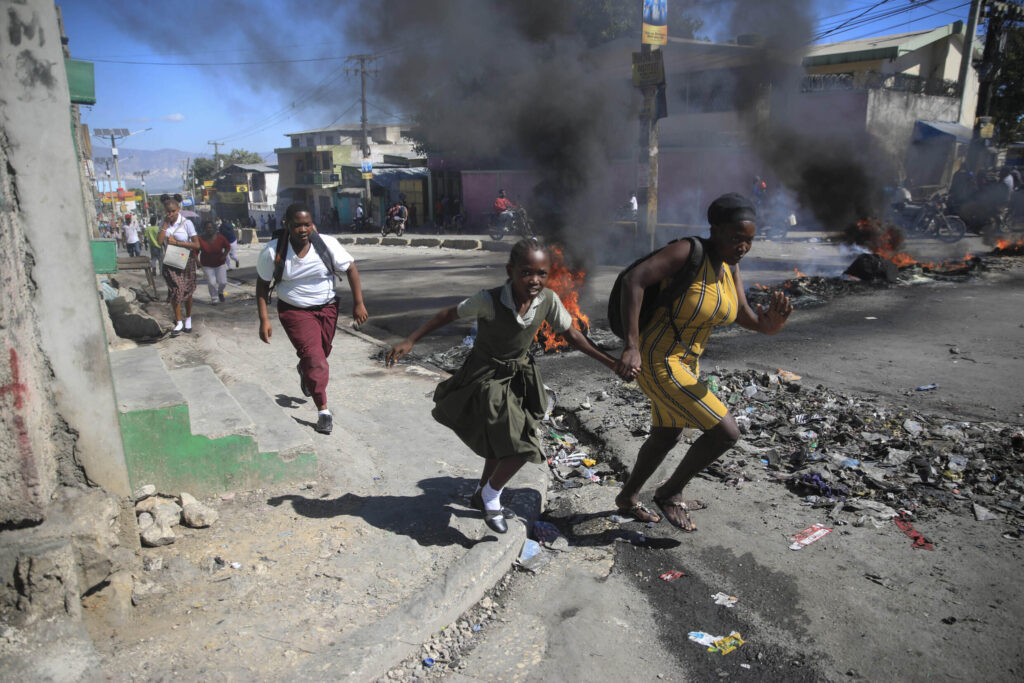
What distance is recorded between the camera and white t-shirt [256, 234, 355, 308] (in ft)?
13.1

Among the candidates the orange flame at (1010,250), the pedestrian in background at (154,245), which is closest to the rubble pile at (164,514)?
the pedestrian in background at (154,245)

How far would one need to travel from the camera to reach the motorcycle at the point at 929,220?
1598 centimetres

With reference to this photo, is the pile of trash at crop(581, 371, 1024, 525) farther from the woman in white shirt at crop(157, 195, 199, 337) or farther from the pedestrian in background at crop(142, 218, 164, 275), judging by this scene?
the pedestrian in background at crop(142, 218, 164, 275)

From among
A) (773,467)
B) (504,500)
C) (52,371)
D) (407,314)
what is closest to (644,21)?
(407,314)

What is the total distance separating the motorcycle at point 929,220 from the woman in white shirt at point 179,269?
15836 mm

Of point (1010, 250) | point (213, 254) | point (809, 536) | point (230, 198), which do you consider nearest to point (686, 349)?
point (809, 536)

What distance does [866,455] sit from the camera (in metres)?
3.92

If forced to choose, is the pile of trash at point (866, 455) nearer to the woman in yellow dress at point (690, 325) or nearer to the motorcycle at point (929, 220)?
the woman in yellow dress at point (690, 325)

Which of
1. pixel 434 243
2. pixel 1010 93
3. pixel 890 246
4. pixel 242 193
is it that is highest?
pixel 1010 93

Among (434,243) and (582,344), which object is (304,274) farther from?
(434,243)

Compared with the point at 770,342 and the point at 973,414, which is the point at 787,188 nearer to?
the point at 770,342

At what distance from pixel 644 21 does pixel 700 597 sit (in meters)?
9.18

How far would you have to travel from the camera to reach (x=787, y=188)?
17594 millimetres

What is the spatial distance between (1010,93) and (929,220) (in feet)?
35.4
